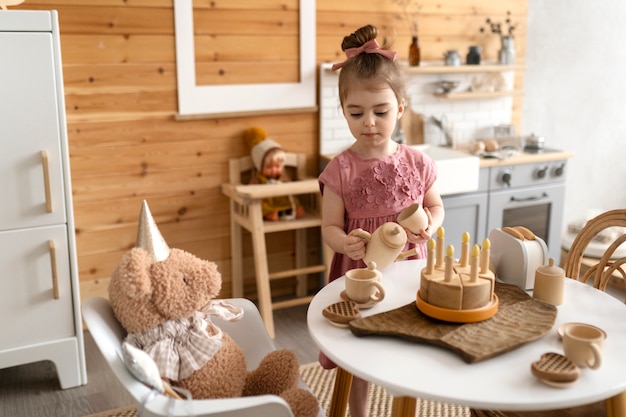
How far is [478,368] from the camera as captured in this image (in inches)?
45.7

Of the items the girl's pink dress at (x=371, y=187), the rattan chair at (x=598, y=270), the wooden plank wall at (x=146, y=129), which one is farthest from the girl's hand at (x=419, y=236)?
the wooden plank wall at (x=146, y=129)

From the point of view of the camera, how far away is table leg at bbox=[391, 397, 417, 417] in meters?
1.26

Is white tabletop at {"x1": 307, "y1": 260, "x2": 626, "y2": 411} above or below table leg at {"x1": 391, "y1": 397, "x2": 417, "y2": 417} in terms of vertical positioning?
above

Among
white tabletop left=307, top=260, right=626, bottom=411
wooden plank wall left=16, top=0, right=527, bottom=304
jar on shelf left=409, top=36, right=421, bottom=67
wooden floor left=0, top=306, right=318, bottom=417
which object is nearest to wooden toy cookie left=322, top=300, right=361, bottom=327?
white tabletop left=307, top=260, right=626, bottom=411

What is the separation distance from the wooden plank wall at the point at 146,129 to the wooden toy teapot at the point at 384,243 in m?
1.67

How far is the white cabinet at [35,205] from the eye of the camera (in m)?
2.22

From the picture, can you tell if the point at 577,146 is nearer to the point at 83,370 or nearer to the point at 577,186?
the point at 577,186

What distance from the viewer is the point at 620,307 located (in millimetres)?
1452

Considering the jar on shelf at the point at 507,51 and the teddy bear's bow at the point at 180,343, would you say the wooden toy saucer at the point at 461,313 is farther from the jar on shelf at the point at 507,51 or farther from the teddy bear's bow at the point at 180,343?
the jar on shelf at the point at 507,51

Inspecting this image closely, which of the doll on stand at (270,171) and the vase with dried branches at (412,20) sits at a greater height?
the vase with dried branches at (412,20)

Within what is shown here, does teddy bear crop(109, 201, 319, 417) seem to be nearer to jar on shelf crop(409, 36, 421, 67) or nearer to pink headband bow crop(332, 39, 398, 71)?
pink headband bow crop(332, 39, 398, 71)

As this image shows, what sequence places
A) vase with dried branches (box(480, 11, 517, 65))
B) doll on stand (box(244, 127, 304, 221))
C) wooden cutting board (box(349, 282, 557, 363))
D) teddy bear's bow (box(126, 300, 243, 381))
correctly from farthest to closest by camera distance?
vase with dried branches (box(480, 11, 517, 65)), doll on stand (box(244, 127, 304, 221)), teddy bear's bow (box(126, 300, 243, 381)), wooden cutting board (box(349, 282, 557, 363))

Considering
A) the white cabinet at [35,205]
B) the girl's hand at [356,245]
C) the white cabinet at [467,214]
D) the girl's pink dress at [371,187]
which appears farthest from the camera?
the white cabinet at [467,214]

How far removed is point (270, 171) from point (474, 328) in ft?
6.28
